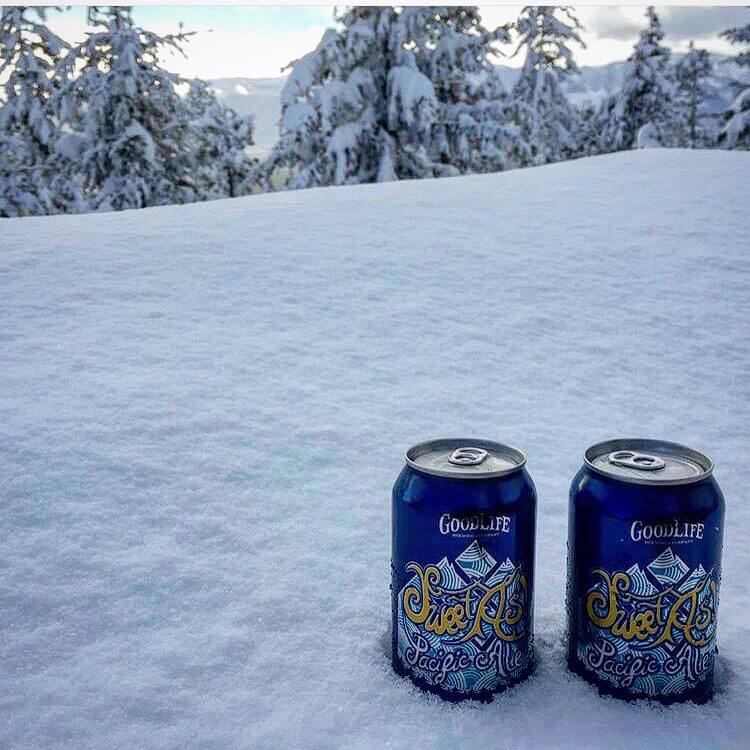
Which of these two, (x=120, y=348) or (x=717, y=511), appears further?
(x=120, y=348)

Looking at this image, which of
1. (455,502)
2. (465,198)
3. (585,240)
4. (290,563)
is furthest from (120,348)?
(465,198)

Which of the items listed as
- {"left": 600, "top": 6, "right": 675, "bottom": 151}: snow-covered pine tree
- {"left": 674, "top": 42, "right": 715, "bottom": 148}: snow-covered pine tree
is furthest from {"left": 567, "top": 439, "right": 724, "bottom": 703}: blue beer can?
{"left": 674, "top": 42, "right": 715, "bottom": 148}: snow-covered pine tree

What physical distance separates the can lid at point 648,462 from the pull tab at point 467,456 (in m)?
0.24

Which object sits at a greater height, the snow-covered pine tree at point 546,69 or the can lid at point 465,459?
the snow-covered pine tree at point 546,69

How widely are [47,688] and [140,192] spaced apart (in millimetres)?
14792

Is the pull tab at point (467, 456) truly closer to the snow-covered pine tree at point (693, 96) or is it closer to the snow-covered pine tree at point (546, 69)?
the snow-covered pine tree at point (546, 69)

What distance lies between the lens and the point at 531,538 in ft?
5.86

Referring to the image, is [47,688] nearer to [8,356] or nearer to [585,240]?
[8,356]

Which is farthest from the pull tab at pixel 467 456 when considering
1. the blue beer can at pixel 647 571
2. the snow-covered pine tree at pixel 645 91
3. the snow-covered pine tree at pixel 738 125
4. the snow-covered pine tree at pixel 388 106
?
the snow-covered pine tree at pixel 645 91

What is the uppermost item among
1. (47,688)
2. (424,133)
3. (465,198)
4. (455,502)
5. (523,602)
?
(424,133)

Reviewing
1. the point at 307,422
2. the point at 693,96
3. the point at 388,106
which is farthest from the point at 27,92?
the point at 693,96

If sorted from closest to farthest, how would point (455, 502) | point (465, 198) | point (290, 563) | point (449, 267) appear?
1. point (455, 502)
2. point (290, 563)
3. point (449, 267)
4. point (465, 198)

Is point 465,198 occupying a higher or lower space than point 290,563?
higher

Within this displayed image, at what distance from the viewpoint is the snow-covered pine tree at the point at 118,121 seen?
50.2 ft
